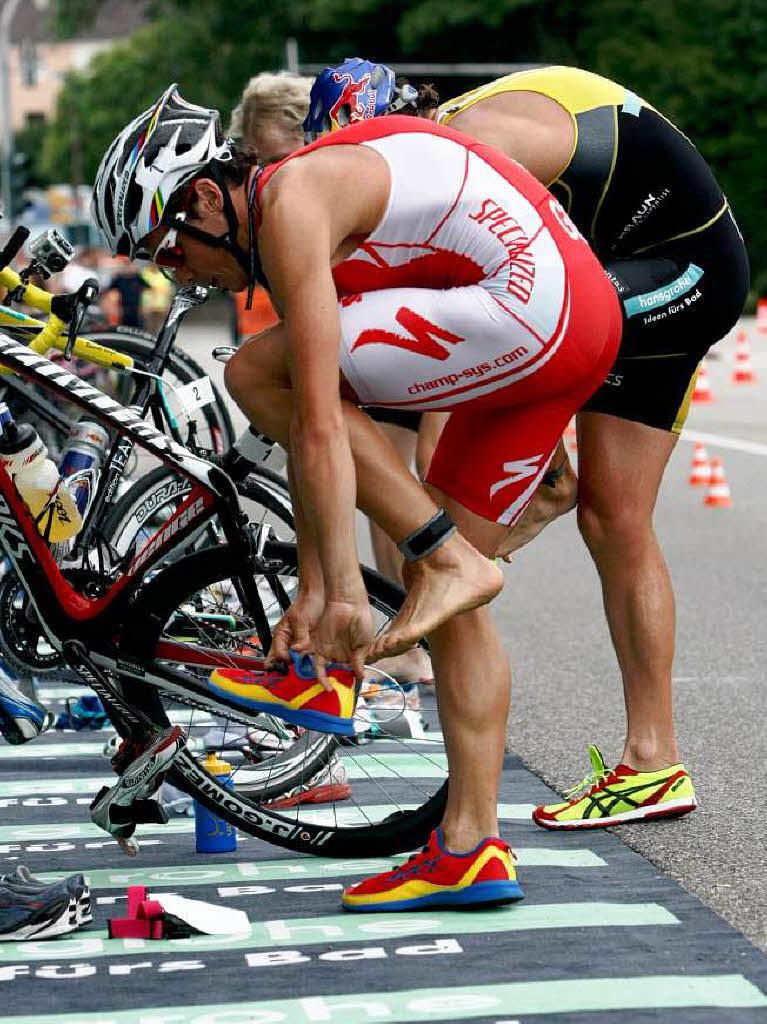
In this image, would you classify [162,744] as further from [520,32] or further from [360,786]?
[520,32]

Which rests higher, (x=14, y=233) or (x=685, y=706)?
(x=14, y=233)

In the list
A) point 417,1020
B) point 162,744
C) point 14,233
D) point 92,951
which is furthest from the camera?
point 14,233

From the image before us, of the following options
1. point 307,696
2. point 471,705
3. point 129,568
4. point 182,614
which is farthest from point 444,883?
point 129,568

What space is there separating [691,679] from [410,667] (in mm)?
1180

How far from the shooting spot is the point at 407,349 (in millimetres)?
3799

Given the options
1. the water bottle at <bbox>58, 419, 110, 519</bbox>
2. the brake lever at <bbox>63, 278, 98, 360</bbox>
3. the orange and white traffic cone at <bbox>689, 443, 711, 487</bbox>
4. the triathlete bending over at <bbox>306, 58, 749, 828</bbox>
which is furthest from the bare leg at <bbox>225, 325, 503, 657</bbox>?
the orange and white traffic cone at <bbox>689, 443, 711, 487</bbox>

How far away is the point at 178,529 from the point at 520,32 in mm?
55580

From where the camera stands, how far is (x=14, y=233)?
226 inches

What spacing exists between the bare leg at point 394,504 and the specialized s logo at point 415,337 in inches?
6.5

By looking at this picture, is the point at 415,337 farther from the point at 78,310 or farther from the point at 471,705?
the point at 78,310

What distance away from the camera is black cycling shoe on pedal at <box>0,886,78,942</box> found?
3873 millimetres

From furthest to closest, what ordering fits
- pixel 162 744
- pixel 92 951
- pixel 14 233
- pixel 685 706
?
pixel 685 706 → pixel 14 233 → pixel 162 744 → pixel 92 951

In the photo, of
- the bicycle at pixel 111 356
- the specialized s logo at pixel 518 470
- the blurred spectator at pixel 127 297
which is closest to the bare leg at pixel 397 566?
the bicycle at pixel 111 356

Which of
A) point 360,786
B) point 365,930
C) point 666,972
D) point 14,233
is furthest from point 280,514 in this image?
point 666,972
